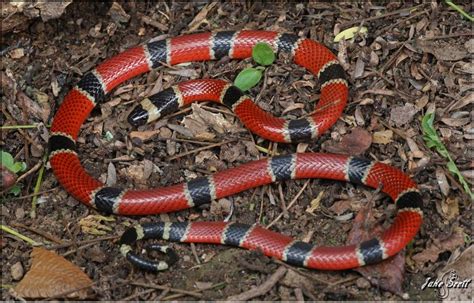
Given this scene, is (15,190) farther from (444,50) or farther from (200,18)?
(444,50)

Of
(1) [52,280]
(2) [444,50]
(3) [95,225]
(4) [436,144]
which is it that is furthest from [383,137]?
(1) [52,280]

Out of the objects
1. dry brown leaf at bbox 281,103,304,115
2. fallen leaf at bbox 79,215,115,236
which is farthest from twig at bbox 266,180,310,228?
fallen leaf at bbox 79,215,115,236

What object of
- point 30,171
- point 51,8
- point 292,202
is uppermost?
point 51,8

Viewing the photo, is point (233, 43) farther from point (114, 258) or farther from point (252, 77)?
point (114, 258)

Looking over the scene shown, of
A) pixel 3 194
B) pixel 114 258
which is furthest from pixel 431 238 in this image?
pixel 3 194

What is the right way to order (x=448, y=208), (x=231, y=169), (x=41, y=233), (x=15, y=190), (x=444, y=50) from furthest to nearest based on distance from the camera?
(x=444, y=50), (x=15, y=190), (x=231, y=169), (x=41, y=233), (x=448, y=208)

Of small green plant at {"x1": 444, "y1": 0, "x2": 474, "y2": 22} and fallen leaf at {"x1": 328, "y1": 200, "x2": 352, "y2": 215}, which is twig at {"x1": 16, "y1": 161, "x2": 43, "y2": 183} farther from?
small green plant at {"x1": 444, "y1": 0, "x2": 474, "y2": 22}
